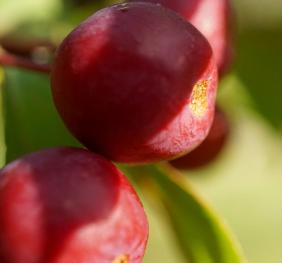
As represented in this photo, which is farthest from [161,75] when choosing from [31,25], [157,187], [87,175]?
[31,25]

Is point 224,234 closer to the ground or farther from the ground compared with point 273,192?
farther from the ground

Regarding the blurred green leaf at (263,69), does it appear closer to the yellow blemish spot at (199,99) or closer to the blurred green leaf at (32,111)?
the blurred green leaf at (32,111)

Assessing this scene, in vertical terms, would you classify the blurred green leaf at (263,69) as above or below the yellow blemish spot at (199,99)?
below

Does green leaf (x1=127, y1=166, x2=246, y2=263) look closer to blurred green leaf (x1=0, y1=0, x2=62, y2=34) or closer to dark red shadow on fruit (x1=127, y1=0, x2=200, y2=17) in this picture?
dark red shadow on fruit (x1=127, y1=0, x2=200, y2=17)

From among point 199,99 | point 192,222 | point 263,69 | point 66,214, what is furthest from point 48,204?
point 263,69

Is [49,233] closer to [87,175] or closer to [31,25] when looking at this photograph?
[87,175]

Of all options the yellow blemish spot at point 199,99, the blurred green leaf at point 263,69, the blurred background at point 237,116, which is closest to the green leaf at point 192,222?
the blurred background at point 237,116

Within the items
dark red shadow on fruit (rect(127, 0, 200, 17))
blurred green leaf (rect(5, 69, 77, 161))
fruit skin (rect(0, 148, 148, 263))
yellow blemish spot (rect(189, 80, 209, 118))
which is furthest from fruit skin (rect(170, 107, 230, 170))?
fruit skin (rect(0, 148, 148, 263))
